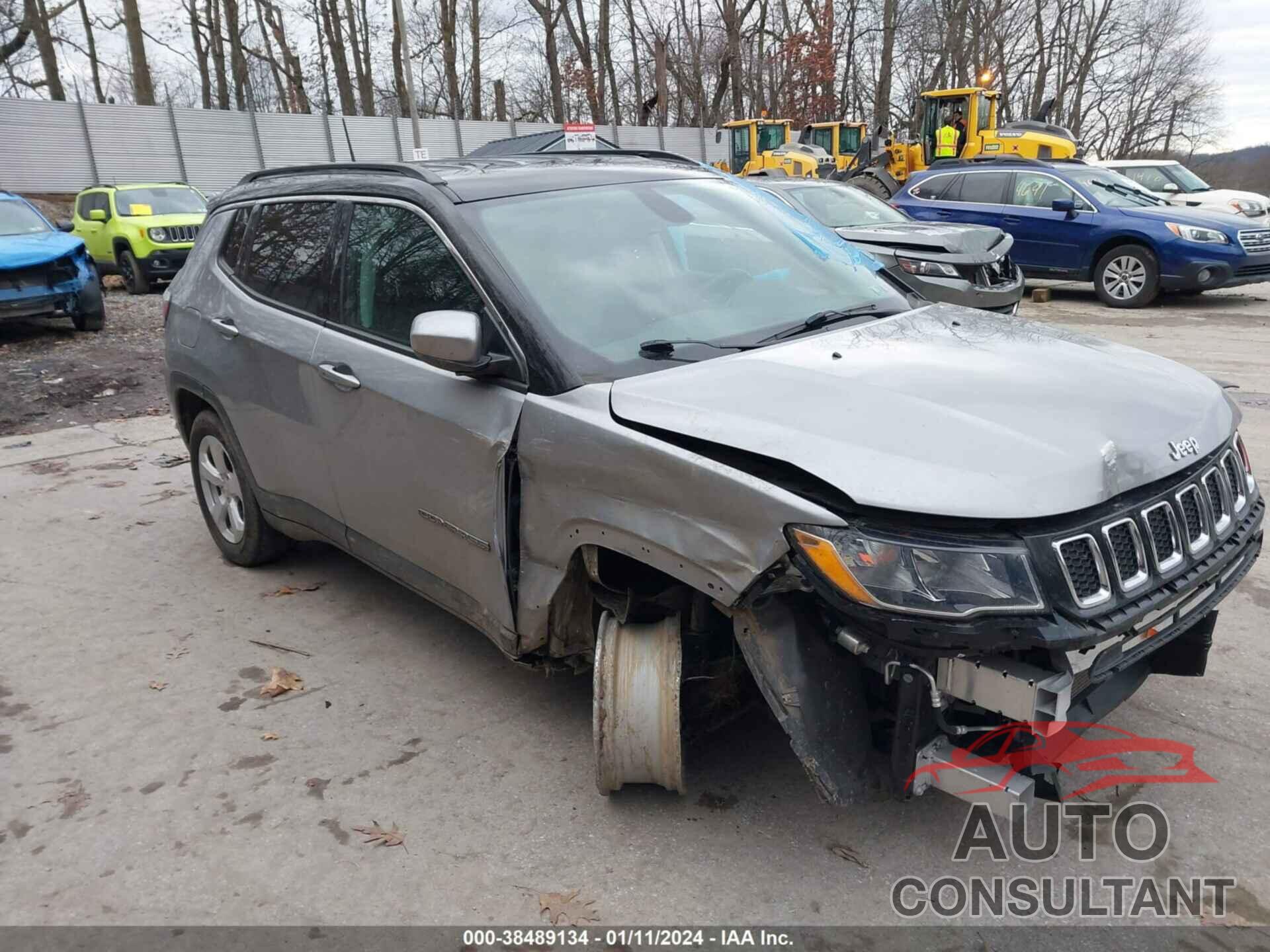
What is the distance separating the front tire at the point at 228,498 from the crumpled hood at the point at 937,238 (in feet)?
20.1

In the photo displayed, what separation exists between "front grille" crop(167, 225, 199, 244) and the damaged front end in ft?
53.6

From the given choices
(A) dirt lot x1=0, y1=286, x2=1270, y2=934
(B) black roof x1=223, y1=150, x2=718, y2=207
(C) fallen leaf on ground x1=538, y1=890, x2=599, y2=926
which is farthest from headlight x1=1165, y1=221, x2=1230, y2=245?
(C) fallen leaf on ground x1=538, y1=890, x2=599, y2=926

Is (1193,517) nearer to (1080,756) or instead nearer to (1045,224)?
(1080,756)

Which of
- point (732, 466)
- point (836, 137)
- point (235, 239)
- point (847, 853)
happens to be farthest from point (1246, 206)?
point (732, 466)

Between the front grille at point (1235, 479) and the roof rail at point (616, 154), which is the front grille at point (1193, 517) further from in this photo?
the roof rail at point (616, 154)

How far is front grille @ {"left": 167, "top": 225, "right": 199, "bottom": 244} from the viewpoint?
53.4ft

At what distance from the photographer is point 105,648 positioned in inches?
165

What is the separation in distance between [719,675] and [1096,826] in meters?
1.14

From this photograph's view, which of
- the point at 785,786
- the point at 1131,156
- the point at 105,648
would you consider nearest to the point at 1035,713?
the point at 785,786

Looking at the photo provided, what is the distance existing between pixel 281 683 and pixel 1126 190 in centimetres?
1321

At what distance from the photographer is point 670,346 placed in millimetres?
3006

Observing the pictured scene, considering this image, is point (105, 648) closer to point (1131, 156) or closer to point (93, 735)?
point (93, 735)

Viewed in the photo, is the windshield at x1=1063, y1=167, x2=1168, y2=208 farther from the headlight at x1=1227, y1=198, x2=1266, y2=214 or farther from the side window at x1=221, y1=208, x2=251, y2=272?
the side window at x1=221, y1=208, x2=251, y2=272

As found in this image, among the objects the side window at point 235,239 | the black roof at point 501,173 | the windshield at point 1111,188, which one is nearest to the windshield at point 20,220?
the side window at point 235,239
